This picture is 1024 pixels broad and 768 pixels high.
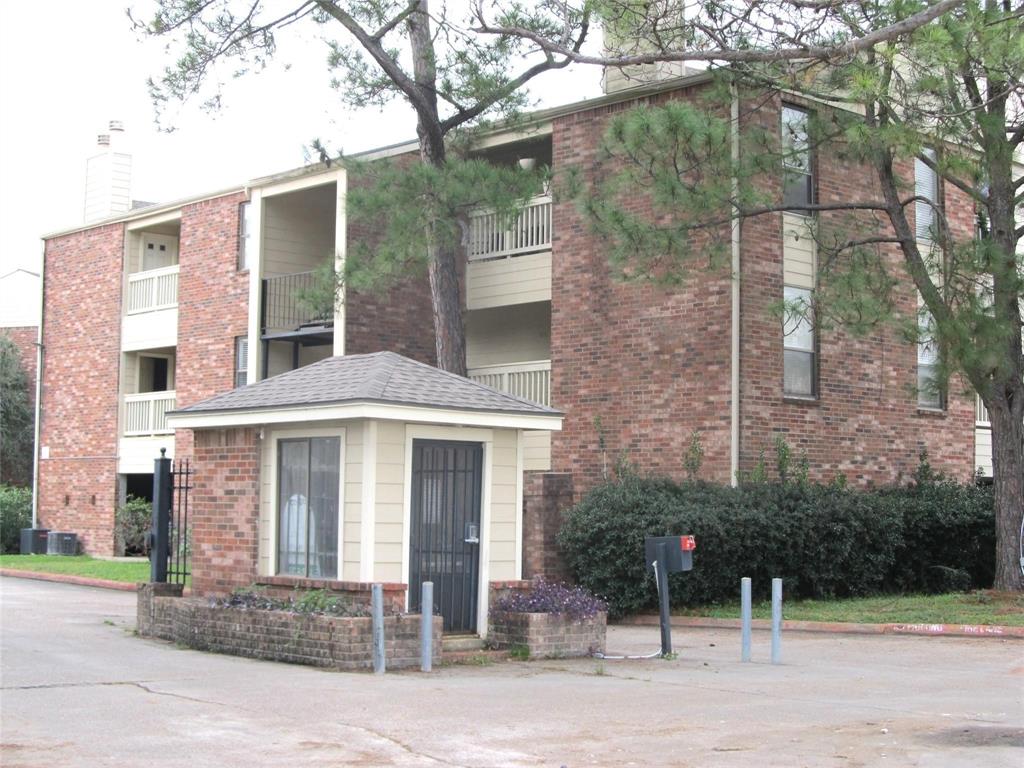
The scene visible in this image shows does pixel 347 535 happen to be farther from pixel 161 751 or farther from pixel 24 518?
pixel 24 518

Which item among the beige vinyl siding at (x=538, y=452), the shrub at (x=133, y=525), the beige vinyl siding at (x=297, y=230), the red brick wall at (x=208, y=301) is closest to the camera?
the beige vinyl siding at (x=538, y=452)

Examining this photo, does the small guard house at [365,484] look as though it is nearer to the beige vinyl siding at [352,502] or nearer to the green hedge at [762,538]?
the beige vinyl siding at [352,502]

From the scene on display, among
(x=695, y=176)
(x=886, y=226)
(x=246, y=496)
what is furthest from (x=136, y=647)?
(x=886, y=226)

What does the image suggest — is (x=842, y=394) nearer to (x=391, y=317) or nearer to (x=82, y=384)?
(x=391, y=317)

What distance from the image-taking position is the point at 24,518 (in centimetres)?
3450

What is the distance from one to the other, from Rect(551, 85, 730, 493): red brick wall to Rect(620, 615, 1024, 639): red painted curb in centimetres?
297

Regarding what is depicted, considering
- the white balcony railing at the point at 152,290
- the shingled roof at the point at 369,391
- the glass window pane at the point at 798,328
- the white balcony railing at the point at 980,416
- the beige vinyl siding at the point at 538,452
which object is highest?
the white balcony railing at the point at 152,290

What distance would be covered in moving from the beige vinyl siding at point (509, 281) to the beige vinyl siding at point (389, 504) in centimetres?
1039

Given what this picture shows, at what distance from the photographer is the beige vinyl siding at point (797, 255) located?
21031mm

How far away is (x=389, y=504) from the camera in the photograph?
12.9 m

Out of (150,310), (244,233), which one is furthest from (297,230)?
(150,310)

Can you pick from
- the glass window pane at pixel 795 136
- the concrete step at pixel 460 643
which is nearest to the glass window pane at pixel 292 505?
the concrete step at pixel 460 643

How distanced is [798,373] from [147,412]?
1653cm

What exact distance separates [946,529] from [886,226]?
5305mm
